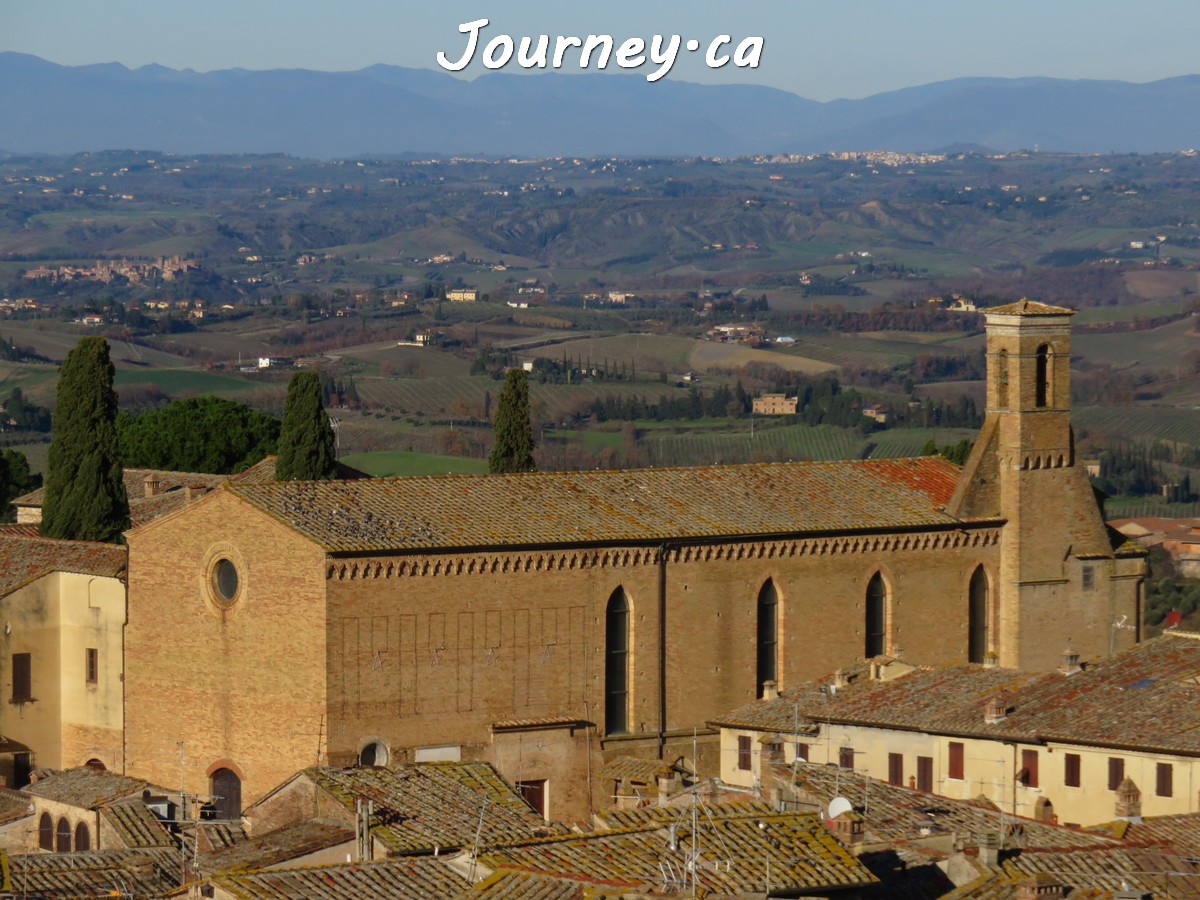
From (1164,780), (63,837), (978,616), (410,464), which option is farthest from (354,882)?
(410,464)

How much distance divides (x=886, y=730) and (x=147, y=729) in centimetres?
1042

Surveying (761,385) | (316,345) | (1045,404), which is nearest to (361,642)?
(1045,404)

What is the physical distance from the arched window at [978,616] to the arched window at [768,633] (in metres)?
3.66

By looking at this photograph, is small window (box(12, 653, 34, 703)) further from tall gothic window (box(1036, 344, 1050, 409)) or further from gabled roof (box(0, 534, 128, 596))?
tall gothic window (box(1036, 344, 1050, 409))

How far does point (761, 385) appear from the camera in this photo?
536 feet

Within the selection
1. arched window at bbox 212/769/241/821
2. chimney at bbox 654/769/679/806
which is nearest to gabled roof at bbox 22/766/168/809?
arched window at bbox 212/769/241/821

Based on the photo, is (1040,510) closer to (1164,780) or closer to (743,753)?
(743,753)

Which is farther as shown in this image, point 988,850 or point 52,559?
point 52,559

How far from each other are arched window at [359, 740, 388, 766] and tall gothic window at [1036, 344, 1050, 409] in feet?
41.6

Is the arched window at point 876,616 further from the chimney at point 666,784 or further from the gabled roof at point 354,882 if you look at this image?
the gabled roof at point 354,882

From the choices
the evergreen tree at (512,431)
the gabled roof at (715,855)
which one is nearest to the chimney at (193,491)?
the evergreen tree at (512,431)

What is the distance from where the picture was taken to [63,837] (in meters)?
35.9

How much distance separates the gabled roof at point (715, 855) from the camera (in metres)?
20.7

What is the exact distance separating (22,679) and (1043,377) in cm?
1601
